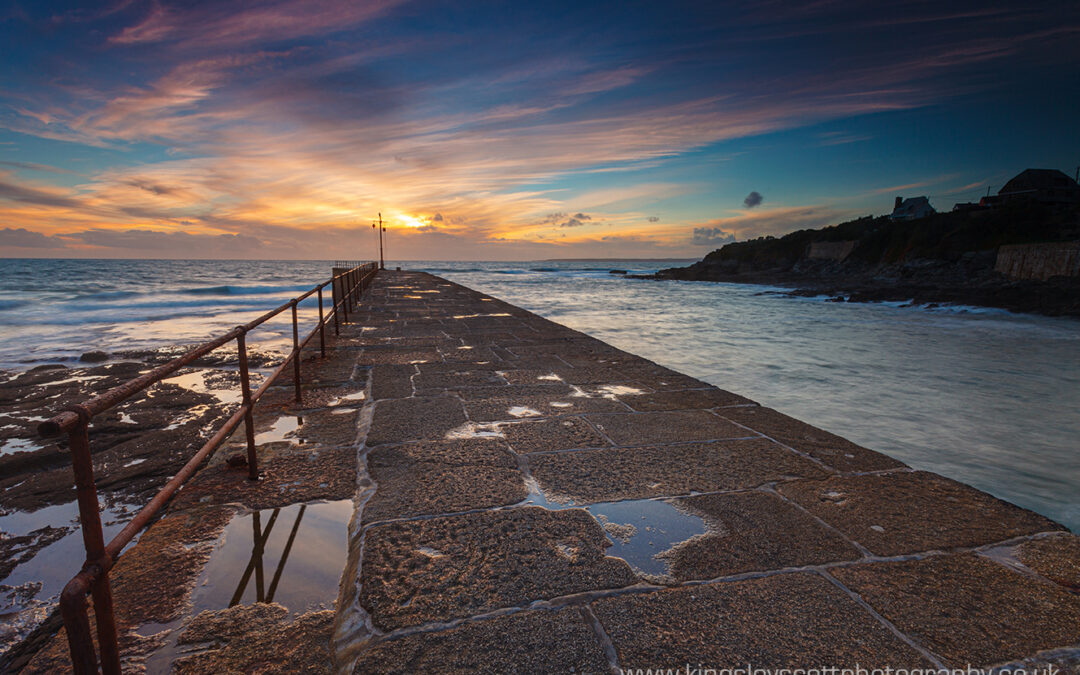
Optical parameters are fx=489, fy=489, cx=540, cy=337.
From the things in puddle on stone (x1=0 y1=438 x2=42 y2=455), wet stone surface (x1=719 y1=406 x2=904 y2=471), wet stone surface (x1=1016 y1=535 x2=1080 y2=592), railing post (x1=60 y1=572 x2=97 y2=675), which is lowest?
puddle on stone (x1=0 y1=438 x2=42 y2=455)

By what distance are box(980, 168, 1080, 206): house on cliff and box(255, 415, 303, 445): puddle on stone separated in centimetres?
5578

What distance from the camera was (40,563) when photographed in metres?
2.38

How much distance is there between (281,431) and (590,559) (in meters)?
2.36

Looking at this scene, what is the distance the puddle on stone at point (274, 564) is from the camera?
1.70 metres

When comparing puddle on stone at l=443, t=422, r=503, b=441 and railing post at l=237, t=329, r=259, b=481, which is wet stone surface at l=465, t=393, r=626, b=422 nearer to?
puddle on stone at l=443, t=422, r=503, b=441

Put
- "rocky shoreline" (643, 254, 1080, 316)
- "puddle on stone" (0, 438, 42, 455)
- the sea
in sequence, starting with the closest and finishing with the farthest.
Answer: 1. "puddle on stone" (0, 438, 42, 455)
2. the sea
3. "rocky shoreline" (643, 254, 1080, 316)

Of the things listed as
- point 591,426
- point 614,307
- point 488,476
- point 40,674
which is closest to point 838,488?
point 591,426

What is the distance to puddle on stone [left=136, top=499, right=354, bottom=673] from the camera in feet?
5.56

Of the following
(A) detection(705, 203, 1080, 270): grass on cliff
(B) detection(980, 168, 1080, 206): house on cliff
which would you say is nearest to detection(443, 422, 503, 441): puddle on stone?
(A) detection(705, 203, 1080, 270): grass on cliff

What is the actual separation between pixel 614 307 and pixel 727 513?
21.5 metres

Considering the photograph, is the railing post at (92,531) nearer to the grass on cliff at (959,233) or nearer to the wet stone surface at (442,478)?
the wet stone surface at (442,478)

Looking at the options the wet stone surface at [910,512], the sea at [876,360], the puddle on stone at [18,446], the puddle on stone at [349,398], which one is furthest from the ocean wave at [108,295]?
the wet stone surface at [910,512]

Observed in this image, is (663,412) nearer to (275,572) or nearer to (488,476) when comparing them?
(488,476)

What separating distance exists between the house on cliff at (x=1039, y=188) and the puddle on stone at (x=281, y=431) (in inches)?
2196
